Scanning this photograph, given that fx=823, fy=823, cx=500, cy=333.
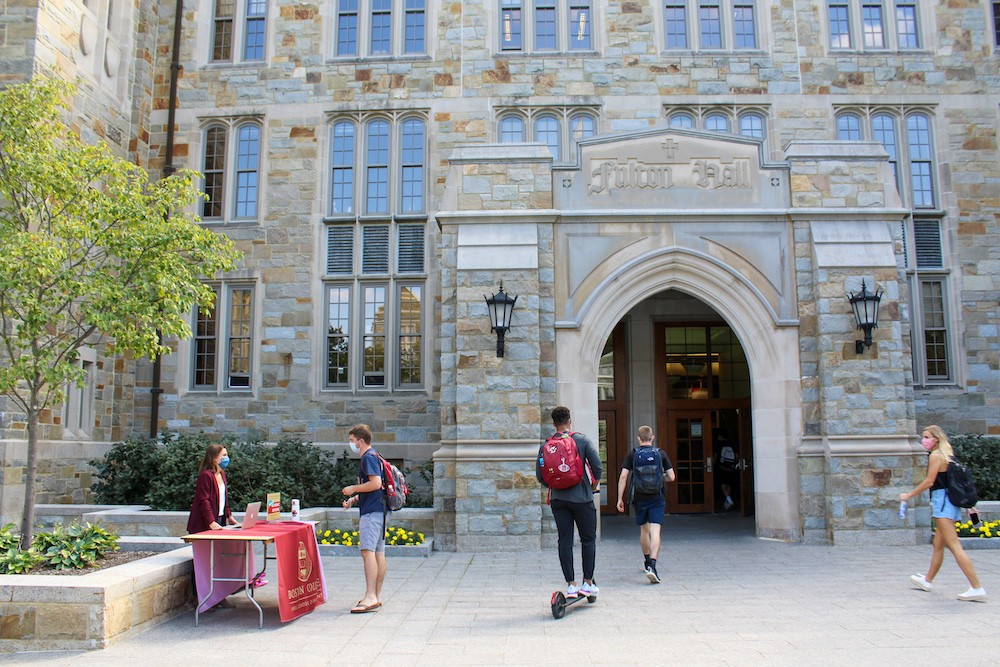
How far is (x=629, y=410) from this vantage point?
15.5 meters

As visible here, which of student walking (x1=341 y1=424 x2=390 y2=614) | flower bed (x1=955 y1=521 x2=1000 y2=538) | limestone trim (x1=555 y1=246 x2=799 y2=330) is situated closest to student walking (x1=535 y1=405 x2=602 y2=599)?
student walking (x1=341 y1=424 x2=390 y2=614)

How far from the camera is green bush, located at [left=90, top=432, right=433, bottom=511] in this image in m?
12.1

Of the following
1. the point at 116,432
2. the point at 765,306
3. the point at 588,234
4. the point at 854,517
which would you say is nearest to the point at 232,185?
the point at 116,432

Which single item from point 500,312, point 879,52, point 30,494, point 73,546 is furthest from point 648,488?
point 879,52

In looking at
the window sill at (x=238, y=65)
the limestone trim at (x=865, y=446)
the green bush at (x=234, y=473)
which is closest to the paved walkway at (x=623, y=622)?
the limestone trim at (x=865, y=446)

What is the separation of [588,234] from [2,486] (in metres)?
9.00

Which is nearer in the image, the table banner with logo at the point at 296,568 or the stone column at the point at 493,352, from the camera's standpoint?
the table banner with logo at the point at 296,568

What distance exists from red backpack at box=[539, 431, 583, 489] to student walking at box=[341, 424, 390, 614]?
4.90 ft

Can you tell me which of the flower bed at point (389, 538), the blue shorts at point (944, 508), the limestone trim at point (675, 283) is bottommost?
the flower bed at point (389, 538)

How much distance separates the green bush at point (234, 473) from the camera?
12102 millimetres

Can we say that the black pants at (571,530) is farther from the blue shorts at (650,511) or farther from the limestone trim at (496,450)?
the limestone trim at (496,450)

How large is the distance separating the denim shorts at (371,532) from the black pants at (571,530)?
5.09 ft

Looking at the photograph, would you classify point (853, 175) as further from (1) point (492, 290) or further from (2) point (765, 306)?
(1) point (492, 290)

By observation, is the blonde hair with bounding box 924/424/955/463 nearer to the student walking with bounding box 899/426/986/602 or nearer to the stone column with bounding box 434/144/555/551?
the student walking with bounding box 899/426/986/602
